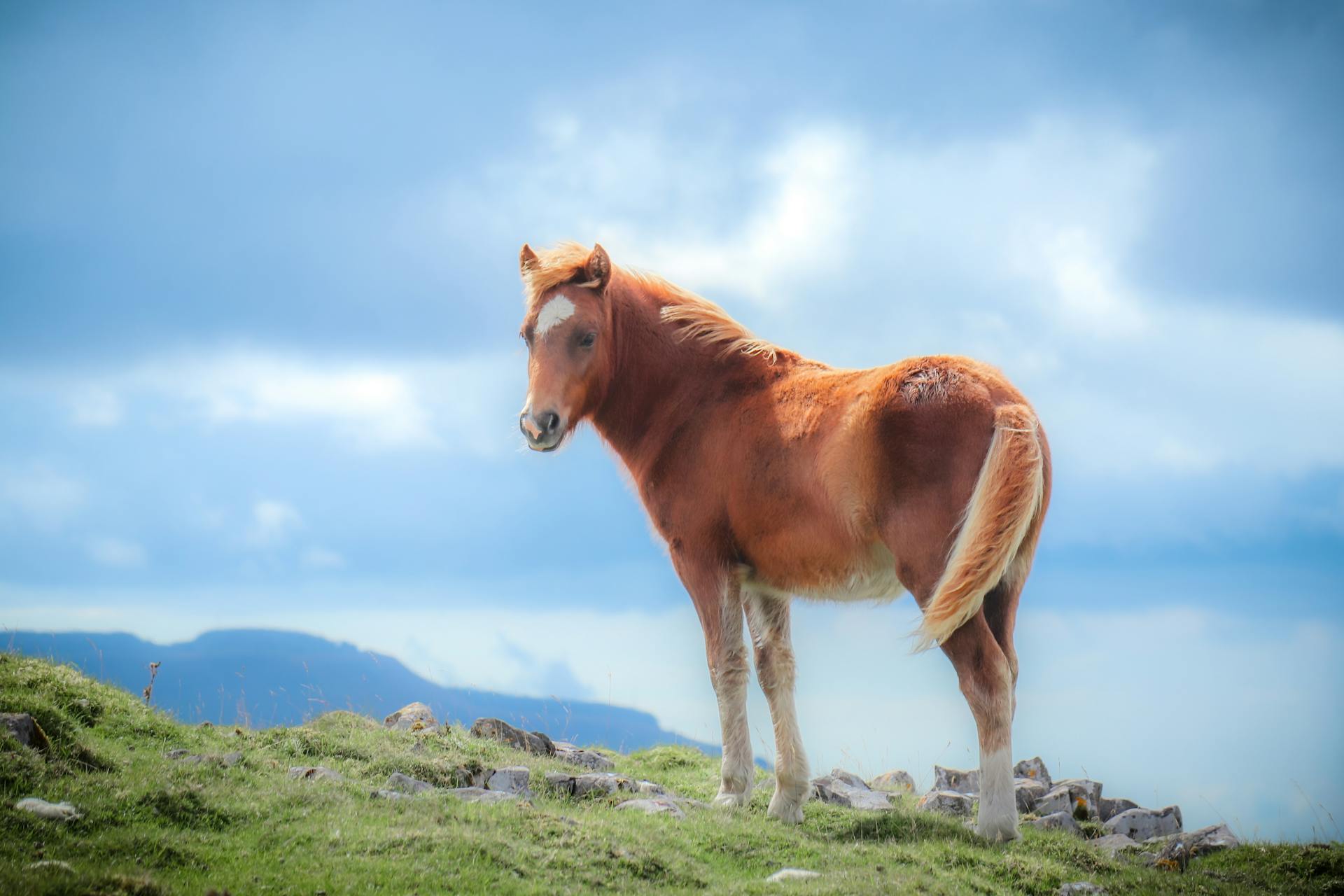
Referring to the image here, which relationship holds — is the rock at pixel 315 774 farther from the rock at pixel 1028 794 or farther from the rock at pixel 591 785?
the rock at pixel 1028 794

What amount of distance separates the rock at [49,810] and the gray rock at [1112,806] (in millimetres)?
9317

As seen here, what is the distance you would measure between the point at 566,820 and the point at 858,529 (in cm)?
303

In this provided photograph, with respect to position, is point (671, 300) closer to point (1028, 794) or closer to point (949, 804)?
point (949, 804)

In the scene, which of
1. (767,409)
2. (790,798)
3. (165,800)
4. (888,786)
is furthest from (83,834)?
(888,786)

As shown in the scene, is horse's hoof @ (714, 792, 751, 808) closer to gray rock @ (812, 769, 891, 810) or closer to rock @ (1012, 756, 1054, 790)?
gray rock @ (812, 769, 891, 810)

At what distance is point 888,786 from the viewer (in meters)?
12.3

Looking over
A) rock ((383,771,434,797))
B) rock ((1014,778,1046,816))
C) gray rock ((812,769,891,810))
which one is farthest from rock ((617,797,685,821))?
rock ((1014,778,1046,816))

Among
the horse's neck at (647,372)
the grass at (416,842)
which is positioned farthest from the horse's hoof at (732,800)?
the horse's neck at (647,372)

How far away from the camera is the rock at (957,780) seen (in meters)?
11.0

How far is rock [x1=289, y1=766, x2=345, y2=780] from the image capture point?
27.4 feet

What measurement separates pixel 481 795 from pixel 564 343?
387 cm

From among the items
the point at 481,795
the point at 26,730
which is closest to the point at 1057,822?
the point at 481,795

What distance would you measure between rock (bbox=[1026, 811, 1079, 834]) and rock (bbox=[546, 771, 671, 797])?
3.27 m

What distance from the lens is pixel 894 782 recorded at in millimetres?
12461
